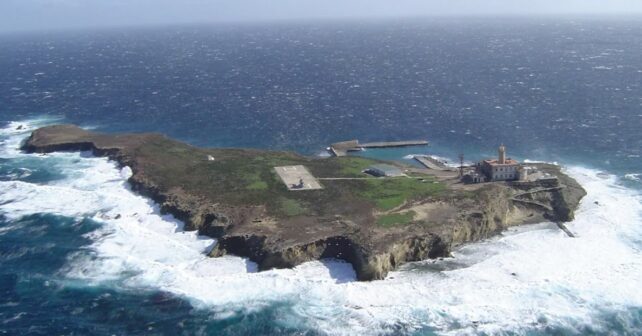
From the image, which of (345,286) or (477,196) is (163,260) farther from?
(477,196)

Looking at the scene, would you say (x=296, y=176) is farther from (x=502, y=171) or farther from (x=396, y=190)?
(x=502, y=171)

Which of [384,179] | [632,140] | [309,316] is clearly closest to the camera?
[309,316]

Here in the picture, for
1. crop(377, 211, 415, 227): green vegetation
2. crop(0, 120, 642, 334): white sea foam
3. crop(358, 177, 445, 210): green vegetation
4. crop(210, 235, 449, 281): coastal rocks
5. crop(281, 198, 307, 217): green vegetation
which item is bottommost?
crop(0, 120, 642, 334): white sea foam

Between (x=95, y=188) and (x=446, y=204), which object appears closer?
(x=446, y=204)

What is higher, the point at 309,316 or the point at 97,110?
the point at 97,110

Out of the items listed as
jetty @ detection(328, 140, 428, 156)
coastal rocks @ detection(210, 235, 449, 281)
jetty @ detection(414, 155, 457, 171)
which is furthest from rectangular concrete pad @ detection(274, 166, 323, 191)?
jetty @ detection(414, 155, 457, 171)

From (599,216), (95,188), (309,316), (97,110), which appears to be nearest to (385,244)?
(309,316)

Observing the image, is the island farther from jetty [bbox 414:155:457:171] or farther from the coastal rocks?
jetty [bbox 414:155:457:171]
